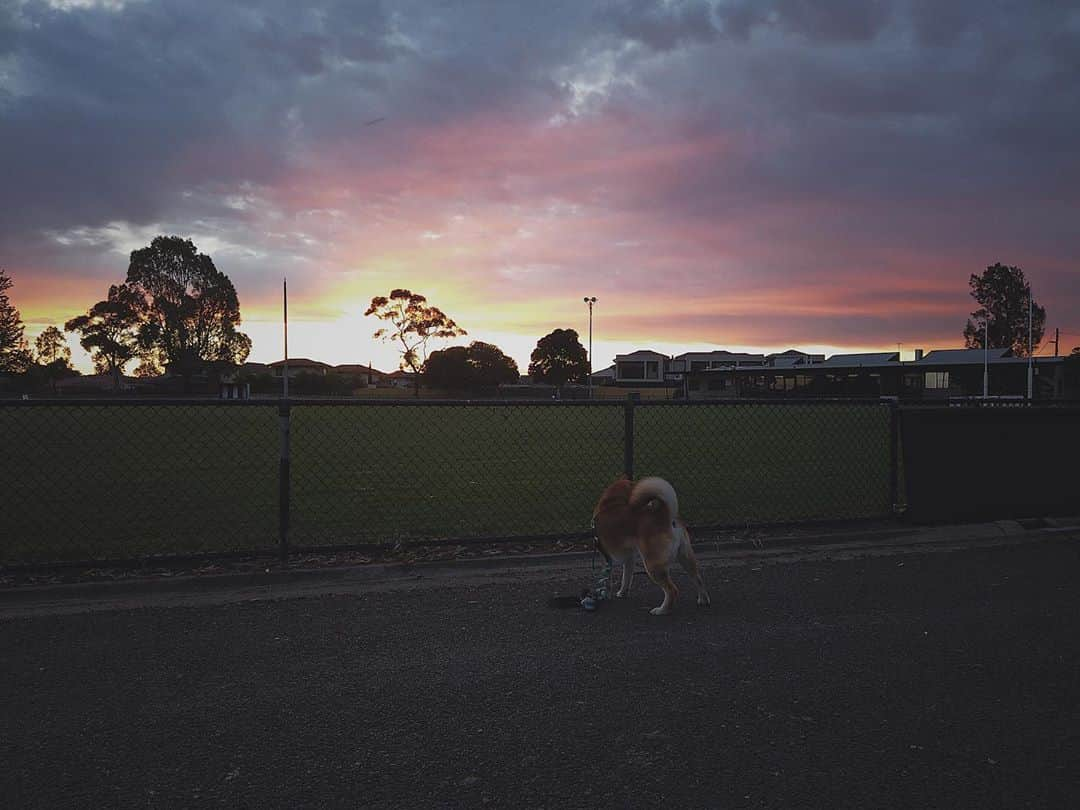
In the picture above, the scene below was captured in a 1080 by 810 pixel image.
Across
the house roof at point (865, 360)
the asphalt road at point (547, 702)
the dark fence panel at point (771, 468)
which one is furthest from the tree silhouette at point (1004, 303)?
the asphalt road at point (547, 702)

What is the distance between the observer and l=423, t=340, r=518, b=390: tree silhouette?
6988 centimetres

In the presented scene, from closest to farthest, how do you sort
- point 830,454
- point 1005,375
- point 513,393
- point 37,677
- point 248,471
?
point 37,677
point 248,471
point 830,454
point 1005,375
point 513,393

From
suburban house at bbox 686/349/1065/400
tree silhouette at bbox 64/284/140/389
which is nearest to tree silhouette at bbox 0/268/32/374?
tree silhouette at bbox 64/284/140/389

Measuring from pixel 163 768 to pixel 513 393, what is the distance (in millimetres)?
68164

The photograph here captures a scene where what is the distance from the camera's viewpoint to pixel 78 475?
10.9 m

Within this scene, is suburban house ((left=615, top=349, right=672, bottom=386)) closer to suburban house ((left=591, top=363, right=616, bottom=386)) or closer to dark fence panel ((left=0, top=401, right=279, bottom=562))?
suburban house ((left=591, top=363, right=616, bottom=386))

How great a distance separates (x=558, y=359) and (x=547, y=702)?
295 feet

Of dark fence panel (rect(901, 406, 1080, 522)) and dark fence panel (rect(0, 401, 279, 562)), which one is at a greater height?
dark fence panel (rect(901, 406, 1080, 522))

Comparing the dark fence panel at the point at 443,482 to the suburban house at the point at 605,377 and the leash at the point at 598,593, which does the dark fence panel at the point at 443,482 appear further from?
the suburban house at the point at 605,377

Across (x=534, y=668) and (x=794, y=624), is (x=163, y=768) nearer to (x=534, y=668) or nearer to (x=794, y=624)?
(x=534, y=668)

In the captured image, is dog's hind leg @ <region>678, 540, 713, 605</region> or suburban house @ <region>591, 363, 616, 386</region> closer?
dog's hind leg @ <region>678, 540, 713, 605</region>

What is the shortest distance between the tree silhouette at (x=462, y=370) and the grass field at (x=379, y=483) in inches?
2001

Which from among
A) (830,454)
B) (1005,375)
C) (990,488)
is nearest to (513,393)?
(1005,375)

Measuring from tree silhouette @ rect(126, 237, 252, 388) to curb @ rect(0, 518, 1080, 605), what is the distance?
69.4m
